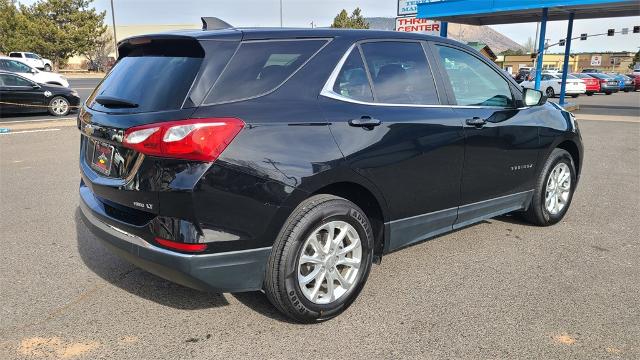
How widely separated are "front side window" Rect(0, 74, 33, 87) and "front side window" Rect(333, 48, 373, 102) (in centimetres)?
1464

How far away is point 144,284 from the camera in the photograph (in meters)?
3.71

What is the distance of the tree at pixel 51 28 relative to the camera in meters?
50.0

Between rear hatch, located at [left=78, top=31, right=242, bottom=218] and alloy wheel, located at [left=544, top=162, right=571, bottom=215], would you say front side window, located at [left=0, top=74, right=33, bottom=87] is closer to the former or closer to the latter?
rear hatch, located at [left=78, top=31, right=242, bottom=218]

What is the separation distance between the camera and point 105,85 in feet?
11.4

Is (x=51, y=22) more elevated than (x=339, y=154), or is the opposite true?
(x=51, y=22)

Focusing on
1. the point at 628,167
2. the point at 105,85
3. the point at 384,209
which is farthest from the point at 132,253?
the point at 628,167

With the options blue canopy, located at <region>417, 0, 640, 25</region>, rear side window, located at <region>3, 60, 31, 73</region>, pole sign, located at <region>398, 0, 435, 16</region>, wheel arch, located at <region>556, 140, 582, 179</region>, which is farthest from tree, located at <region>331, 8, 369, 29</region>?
wheel arch, located at <region>556, 140, 582, 179</region>

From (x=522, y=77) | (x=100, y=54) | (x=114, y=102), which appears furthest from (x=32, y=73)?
(x=100, y=54)

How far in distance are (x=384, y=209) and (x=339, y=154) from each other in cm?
61

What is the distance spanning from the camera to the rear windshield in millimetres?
2809

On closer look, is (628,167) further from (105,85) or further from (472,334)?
(105,85)

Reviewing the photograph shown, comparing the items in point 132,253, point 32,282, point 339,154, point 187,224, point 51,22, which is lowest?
point 32,282

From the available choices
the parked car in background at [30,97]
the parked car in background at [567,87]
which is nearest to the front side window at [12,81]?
the parked car in background at [30,97]

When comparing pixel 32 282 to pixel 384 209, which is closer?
pixel 384 209
